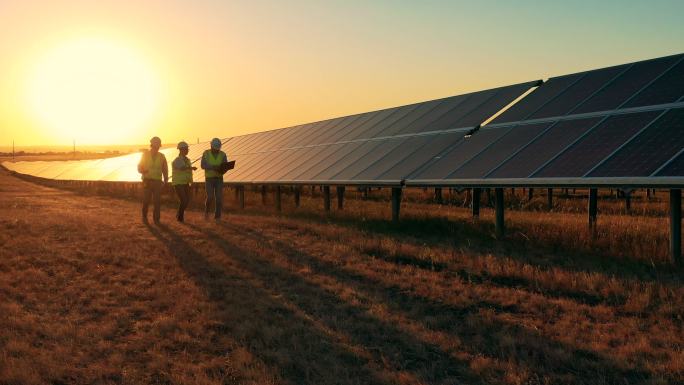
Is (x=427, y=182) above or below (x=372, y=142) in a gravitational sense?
below

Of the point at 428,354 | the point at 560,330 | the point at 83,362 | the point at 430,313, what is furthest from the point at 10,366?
the point at 560,330

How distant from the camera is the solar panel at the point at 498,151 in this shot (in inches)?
488

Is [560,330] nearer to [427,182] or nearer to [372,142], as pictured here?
[427,182]

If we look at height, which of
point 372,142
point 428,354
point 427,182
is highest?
point 372,142

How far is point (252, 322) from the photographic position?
20.1 ft

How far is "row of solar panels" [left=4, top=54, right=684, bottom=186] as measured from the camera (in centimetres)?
1020

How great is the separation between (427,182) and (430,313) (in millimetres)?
6601

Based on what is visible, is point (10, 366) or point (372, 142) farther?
point (372, 142)

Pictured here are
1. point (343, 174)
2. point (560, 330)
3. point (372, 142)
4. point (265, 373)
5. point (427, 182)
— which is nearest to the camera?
point (265, 373)

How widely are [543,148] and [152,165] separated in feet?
31.0

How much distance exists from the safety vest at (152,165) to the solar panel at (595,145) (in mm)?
9291

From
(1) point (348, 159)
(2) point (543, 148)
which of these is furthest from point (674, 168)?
(1) point (348, 159)

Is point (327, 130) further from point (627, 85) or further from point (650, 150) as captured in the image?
point (650, 150)

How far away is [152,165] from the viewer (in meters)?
15.1
